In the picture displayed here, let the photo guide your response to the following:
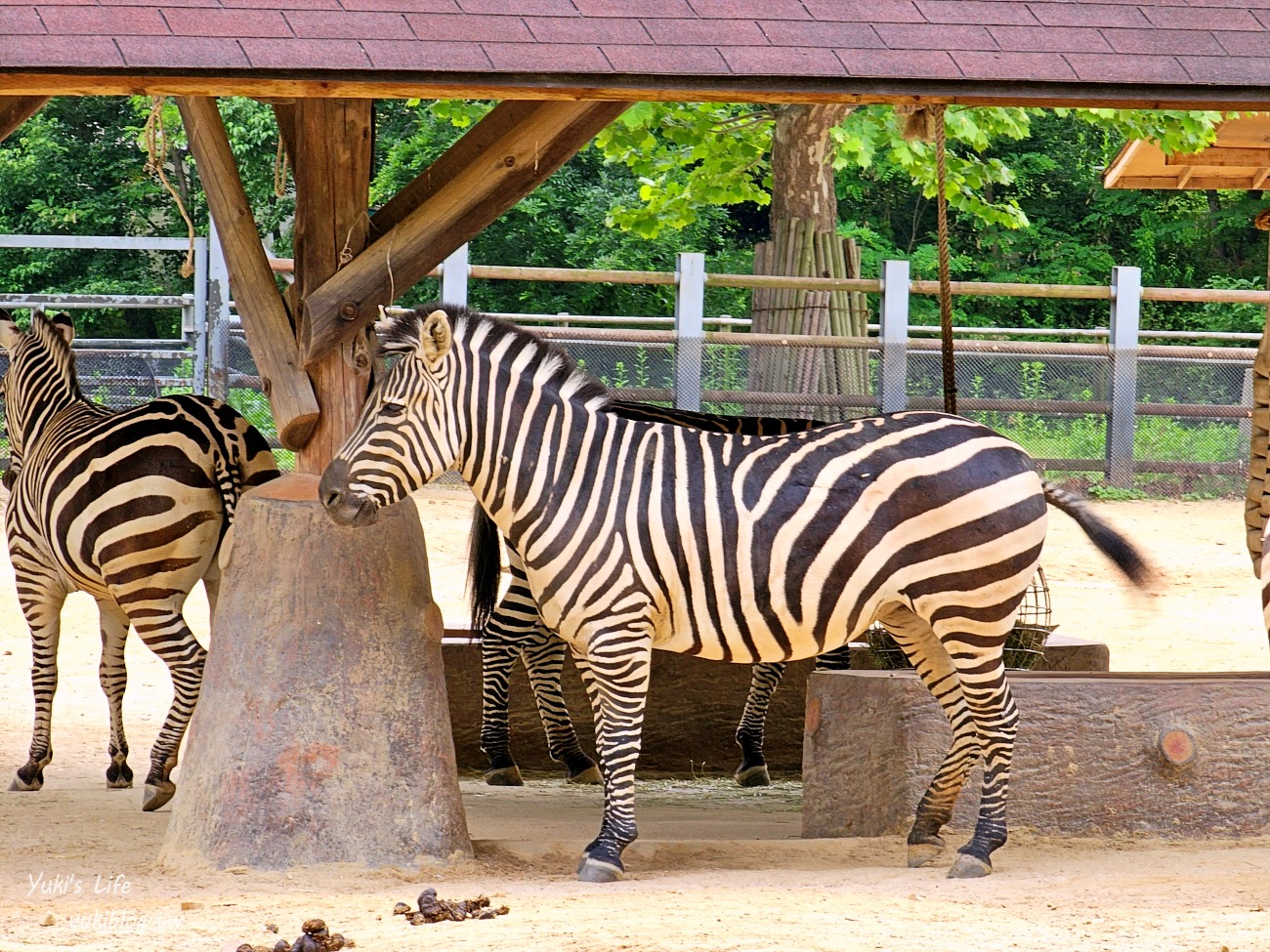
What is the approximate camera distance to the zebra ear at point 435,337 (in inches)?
207

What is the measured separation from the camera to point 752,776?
25.5ft

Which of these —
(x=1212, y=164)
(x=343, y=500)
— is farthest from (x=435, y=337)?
(x=1212, y=164)

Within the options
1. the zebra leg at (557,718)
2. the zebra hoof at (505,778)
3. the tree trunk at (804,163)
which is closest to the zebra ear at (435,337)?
the zebra leg at (557,718)

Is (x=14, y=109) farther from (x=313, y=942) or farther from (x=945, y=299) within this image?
(x=313, y=942)

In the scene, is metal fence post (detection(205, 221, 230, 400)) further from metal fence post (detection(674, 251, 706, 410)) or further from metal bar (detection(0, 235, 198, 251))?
Answer: metal fence post (detection(674, 251, 706, 410))

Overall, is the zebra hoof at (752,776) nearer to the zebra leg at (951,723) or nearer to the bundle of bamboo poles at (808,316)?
the zebra leg at (951,723)

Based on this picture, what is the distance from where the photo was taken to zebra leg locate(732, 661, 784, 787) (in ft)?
25.3

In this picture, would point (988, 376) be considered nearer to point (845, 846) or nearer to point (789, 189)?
point (789, 189)

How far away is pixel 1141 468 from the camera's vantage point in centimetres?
1570

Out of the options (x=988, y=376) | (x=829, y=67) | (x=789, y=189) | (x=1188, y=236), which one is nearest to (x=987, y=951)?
(x=829, y=67)

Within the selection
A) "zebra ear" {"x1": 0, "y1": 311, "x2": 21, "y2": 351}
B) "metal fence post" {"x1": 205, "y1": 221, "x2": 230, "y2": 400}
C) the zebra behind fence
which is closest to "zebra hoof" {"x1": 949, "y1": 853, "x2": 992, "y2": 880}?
the zebra behind fence

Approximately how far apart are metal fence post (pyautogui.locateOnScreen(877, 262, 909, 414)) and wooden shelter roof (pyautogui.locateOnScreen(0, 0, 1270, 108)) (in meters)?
9.12

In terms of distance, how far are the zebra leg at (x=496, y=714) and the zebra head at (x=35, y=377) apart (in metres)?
2.27

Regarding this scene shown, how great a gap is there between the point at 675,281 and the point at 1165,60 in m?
10.2
